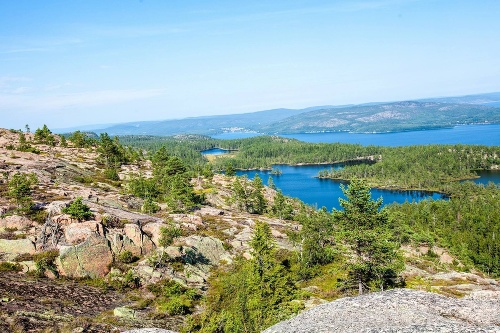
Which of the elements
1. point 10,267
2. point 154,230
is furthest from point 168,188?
point 10,267

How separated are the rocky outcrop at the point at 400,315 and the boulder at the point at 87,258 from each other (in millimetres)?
24947

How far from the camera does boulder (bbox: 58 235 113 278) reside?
33688 mm

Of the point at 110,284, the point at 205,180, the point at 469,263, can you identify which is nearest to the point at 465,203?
the point at 469,263

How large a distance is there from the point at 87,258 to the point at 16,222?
10.7 meters

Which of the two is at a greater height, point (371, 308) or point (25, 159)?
point (25, 159)

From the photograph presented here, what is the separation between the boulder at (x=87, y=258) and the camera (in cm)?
3369

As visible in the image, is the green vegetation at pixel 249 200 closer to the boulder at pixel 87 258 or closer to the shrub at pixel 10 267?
the boulder at pixel 87 258

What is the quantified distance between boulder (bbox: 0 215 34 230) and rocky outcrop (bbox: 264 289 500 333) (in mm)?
34207

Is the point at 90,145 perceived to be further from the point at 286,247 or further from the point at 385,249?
the point at 385,249

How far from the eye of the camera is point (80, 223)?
38.3 metres

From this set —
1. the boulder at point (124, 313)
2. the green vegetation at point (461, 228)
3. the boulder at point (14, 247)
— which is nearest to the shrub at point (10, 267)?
the boulder at point (14, 247)

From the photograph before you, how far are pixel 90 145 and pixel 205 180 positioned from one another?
173 ft

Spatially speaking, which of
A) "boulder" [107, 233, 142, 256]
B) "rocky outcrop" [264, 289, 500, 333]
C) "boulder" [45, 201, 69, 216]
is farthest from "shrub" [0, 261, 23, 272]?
"rocky outcrop" [264, 289, 500, 333]

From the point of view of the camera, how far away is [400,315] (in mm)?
15789
